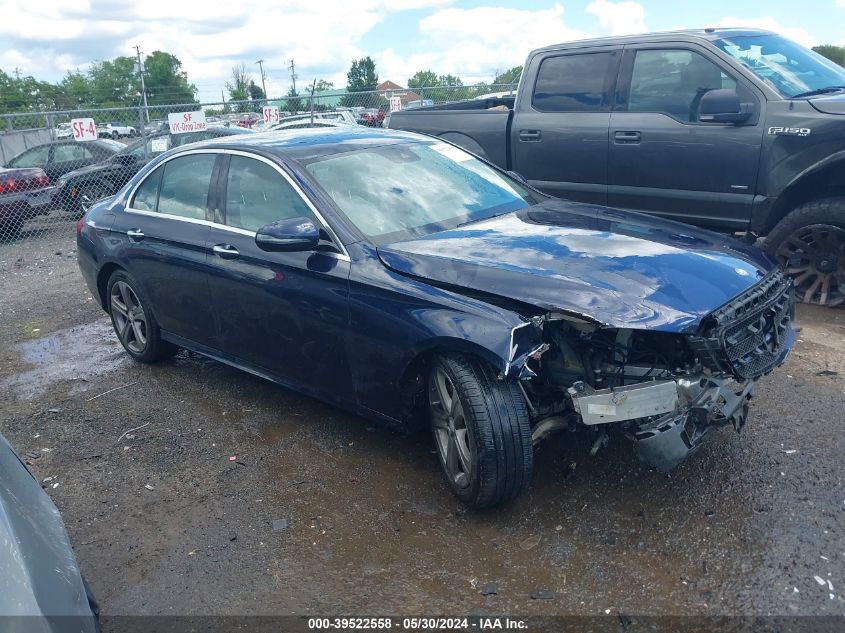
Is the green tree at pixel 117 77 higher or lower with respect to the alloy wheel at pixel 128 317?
higher

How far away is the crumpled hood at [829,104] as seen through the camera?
17.7 ft

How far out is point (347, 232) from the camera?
3893 millimetres

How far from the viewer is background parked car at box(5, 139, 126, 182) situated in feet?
46.6

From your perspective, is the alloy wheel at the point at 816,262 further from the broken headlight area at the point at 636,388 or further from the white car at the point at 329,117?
the white car at the point at 329,117

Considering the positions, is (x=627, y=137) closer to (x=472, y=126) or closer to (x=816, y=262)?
(x=472, y=126)

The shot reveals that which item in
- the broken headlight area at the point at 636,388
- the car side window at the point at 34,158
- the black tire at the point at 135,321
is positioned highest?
the car side window at the point at 34,158

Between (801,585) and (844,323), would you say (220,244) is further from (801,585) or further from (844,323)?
(844,323)

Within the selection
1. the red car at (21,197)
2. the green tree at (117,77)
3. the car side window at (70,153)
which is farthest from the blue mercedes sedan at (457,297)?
the green tree at (117,77)

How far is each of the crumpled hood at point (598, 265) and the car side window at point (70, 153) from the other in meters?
12.5

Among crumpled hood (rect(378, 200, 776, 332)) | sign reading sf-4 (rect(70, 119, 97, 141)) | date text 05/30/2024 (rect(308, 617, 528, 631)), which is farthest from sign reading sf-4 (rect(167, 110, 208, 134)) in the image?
date text 05/30/2024 (rect(308, 617, 528, 631))

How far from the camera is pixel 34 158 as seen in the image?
14.4 metres

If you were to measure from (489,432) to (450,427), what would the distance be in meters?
0.35

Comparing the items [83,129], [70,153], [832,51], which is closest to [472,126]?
[83,129]

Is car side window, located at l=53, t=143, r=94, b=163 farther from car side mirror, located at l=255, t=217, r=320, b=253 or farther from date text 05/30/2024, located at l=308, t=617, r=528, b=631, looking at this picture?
date text 05/30/2024, located at l=308, t=617, r=528, b=631
